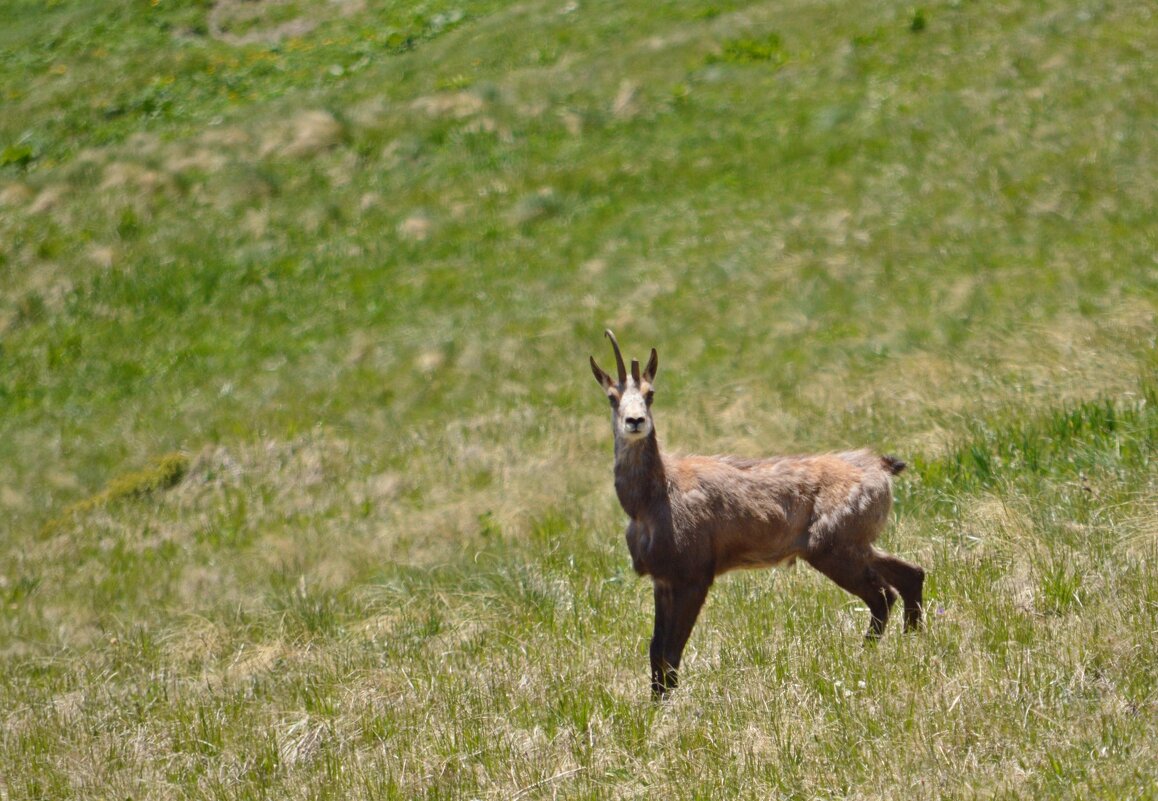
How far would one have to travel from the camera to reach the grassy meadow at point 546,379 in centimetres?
658

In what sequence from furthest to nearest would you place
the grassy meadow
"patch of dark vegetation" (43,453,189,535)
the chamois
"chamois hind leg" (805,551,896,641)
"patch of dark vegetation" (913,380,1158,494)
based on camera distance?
"patch of dark vegetation" (43,453,189,535)
"patch of dark vegetation" (913,380,1158,494)
"chamois hind leg" (805,551,896,641)
the chamois
the grassy meadow

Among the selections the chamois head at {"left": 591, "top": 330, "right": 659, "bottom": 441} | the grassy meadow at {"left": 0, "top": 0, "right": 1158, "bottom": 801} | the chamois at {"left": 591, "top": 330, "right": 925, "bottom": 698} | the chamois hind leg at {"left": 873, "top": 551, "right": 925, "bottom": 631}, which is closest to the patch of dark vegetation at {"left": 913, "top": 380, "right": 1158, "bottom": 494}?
the grassy meadow at {"left": 0, "top": 0, "right": 1158, "bottom": 801}

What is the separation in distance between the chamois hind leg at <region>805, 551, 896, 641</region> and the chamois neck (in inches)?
42.3

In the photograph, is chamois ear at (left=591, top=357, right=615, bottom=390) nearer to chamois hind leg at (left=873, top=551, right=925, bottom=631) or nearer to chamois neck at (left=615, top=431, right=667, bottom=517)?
chamois neck at (left=615, top=431, right=667, bottom=517)

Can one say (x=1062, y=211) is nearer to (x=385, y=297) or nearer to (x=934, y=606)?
(x=385, y=297)

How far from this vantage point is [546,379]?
18.1m

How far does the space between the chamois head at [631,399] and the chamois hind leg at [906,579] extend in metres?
1.60

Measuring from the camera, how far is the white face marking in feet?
22.1

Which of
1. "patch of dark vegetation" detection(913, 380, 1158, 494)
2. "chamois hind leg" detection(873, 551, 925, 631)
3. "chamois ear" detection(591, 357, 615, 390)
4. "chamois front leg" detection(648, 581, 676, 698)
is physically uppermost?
"chamois ear" detection(591, 357, 615, 390)

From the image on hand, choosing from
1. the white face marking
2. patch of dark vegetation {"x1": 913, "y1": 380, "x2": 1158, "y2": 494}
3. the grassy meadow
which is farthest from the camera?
patch of dark vegetation {"x1": 913, "y1": 380, "x2": 1158, "y2": 494}

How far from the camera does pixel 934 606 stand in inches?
295

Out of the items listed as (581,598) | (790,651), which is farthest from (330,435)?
(790,651)

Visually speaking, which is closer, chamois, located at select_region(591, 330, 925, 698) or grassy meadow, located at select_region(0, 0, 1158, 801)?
grassy meadow, located at select_region(0, 0, 1158, 801)

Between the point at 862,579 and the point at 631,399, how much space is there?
5.76 ft
